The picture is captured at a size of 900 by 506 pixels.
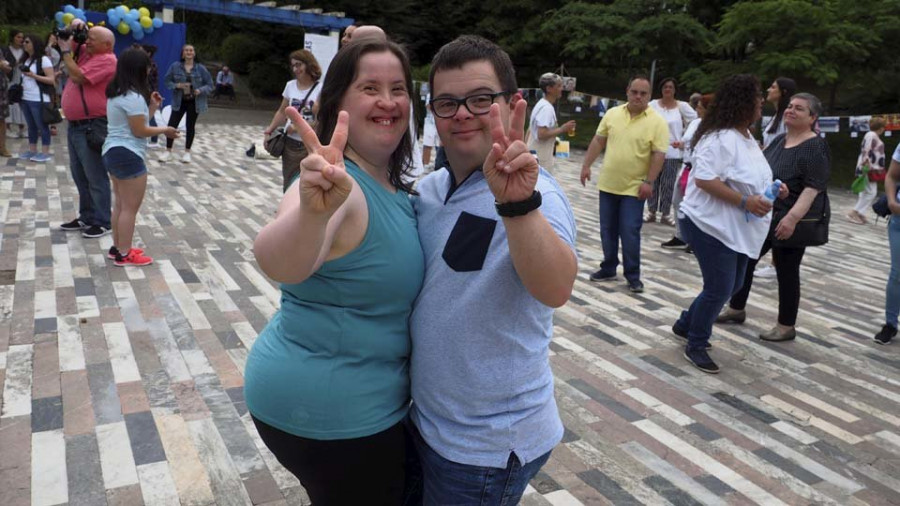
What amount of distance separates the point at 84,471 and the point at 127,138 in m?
3.28

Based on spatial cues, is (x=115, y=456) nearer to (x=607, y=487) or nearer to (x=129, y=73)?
(x=607, y=487)

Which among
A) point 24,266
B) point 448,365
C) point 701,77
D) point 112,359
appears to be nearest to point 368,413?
point 448,365

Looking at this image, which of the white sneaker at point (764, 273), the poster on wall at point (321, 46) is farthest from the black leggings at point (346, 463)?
the poster on wall at point (321, 46)

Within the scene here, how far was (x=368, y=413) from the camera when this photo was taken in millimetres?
1685

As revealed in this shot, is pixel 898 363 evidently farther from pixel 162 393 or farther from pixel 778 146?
pixel 162 393

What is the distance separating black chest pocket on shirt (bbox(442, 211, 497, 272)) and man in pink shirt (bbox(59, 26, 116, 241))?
521 centimetres

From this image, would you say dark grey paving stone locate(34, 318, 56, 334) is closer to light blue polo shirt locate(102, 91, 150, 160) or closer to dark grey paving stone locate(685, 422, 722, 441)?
light blue polo shirt locate(102, 91, 150, 160)

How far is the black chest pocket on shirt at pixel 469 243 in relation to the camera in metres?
Answer: 1.62

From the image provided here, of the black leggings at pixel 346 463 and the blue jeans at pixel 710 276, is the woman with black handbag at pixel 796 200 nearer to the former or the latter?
the blue jeans at pixel 710 276

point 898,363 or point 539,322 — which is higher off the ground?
point 539,322

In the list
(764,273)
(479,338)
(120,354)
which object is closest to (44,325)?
(120,354)

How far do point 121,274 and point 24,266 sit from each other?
29.9 inches

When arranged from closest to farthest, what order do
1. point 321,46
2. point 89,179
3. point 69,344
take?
point 69,344
point 89,179
point 321,46

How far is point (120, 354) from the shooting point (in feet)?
13.2
